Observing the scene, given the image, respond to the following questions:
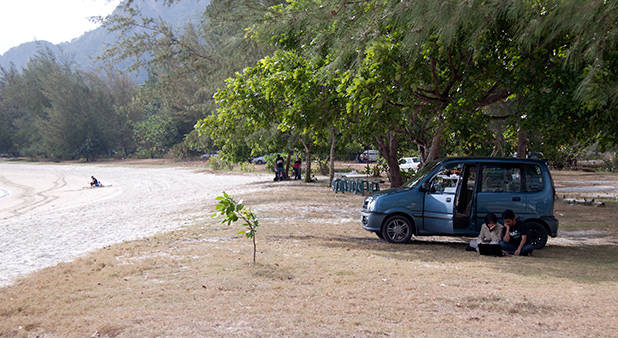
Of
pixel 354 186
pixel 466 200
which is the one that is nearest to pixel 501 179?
pixel 466 200

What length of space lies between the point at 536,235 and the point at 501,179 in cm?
116

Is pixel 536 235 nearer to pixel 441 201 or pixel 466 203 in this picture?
pixel 466 203

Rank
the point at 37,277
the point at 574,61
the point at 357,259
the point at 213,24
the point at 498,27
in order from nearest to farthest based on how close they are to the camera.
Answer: the point at 37,277 < the point at 357,259 < the point at 574,61 < the point at 498,27 < the point at 213,24

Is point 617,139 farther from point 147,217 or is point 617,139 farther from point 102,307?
point 147,217

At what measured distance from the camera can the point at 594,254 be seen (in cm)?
863

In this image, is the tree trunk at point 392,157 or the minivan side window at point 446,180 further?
the tree trunk at point 392,157

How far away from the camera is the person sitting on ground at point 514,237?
812 centimetres

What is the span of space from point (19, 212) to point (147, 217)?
871 cm

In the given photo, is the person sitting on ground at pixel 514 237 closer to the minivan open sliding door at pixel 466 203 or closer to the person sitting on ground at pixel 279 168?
the minivan open sliding door at pixel 466 203

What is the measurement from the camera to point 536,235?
873 centimetres

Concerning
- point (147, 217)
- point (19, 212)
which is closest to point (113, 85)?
point (19, 212)

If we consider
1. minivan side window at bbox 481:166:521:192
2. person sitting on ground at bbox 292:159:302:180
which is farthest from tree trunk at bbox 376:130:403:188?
person sitting on ground at bbox 292:159:302:180

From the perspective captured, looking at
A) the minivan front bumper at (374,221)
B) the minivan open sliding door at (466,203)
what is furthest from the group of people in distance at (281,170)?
the minivan open sliding door at (466,203)

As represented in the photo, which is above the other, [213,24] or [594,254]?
[213,24]
